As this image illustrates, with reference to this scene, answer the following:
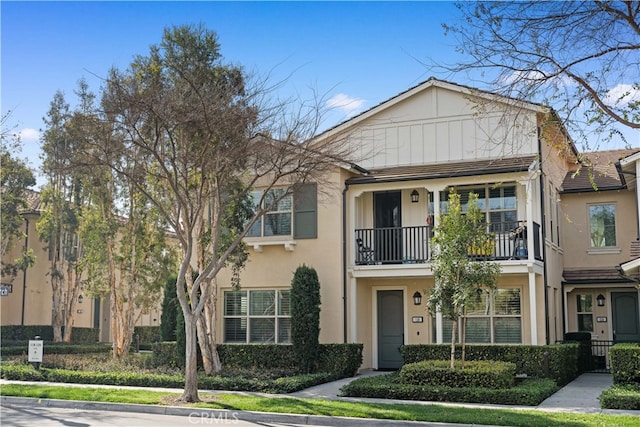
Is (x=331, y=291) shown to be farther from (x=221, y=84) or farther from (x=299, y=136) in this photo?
(x=221, y=84)

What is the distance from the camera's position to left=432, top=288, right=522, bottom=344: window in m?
19.9

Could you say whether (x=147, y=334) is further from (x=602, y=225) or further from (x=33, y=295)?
(x=602, y=225)

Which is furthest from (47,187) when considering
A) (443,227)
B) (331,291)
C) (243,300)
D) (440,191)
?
(443,227)

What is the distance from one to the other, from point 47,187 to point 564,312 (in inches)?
821

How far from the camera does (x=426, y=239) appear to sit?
809 inches

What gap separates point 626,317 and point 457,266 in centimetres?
971

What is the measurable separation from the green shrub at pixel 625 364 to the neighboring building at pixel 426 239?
3.39m

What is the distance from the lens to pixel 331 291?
811 inches

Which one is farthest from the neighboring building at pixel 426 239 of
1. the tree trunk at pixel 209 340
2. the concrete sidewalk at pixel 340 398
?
the concrete sidewalk at pixel 340 398

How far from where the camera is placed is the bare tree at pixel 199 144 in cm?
1503

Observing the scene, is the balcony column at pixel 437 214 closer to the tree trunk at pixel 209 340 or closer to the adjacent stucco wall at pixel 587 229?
the adjacent stucco wall at pixel 587 229

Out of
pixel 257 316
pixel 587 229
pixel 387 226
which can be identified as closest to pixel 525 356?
pixel 387 226

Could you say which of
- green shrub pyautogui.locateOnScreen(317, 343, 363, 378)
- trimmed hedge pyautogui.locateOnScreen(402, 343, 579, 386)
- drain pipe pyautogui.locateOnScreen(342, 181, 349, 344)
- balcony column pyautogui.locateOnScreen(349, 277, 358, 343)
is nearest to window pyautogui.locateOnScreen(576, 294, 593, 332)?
trimmed hedge pyautogui.locateOnScreen(402, 343, 579, 386)

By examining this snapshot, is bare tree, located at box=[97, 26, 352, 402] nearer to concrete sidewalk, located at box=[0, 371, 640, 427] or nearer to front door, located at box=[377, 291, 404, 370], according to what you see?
concrete sidewalk, located at box=[0, 371, 640, 427]
